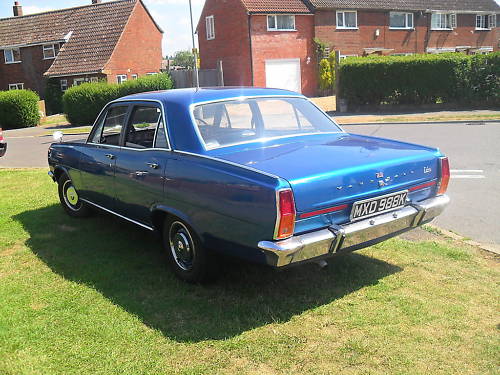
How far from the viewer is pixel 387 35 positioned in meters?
38.1

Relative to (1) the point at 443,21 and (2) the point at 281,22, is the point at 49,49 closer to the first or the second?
(2) the point at 281,22

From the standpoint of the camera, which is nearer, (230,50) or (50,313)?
(50,313)

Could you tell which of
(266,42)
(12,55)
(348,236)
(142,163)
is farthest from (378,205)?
(12,55)

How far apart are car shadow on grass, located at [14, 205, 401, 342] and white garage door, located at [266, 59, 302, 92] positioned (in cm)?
2939

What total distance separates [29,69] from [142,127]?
128 ft

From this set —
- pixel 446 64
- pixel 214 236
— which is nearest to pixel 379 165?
pixel 214 236

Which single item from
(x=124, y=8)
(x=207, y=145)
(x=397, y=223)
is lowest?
(x=397, y=223)

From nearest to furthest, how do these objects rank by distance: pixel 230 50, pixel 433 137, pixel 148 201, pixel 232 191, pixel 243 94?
pixel 232 191 → pixel 148 201 → pixel 243 94 → pixel 433 137 → pixel 230 50

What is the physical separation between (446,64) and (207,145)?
753 inches

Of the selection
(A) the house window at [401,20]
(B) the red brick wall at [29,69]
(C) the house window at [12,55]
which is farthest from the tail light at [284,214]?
(C) the house window at [12,55]

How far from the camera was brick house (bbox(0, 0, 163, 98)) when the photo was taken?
3641 cm

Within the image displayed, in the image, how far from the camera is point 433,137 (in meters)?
13.8

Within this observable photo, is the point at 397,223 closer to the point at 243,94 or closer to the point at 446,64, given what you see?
the point at 243,94

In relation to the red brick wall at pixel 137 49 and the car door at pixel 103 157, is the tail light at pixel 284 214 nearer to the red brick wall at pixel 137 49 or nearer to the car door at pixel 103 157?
the car door at pixel 103 157
